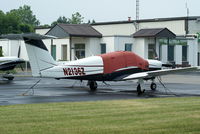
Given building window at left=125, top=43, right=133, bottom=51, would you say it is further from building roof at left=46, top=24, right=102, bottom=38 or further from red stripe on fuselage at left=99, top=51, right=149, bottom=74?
red stripe on fuselage at left=99, top=51, right=149, bottom=74

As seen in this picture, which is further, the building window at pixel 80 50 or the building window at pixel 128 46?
the building window at pixel 80 50

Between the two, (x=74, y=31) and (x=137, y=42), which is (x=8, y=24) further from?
(x=137, y=42)

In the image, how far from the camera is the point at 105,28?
7056 centimetres

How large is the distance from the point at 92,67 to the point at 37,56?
294 centimetres

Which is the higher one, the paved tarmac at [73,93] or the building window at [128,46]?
the building window at [128,46]

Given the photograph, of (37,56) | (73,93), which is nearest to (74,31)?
(73,93)

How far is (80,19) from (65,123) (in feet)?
450

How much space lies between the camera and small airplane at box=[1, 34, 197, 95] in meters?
22.3

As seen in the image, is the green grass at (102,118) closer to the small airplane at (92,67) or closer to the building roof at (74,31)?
the small airplane at (92,67)

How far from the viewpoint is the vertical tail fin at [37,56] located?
2214 cm

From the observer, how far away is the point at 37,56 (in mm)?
22297

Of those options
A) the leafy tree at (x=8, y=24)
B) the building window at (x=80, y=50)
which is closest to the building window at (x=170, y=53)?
the building window at (x=80, y=50)

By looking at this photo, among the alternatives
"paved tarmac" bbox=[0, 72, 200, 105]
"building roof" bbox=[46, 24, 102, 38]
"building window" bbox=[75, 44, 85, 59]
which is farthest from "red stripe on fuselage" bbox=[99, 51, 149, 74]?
"building window" bbox=[75, 44, 85, 59]

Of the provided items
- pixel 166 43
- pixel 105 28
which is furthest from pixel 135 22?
pixel 166 43
